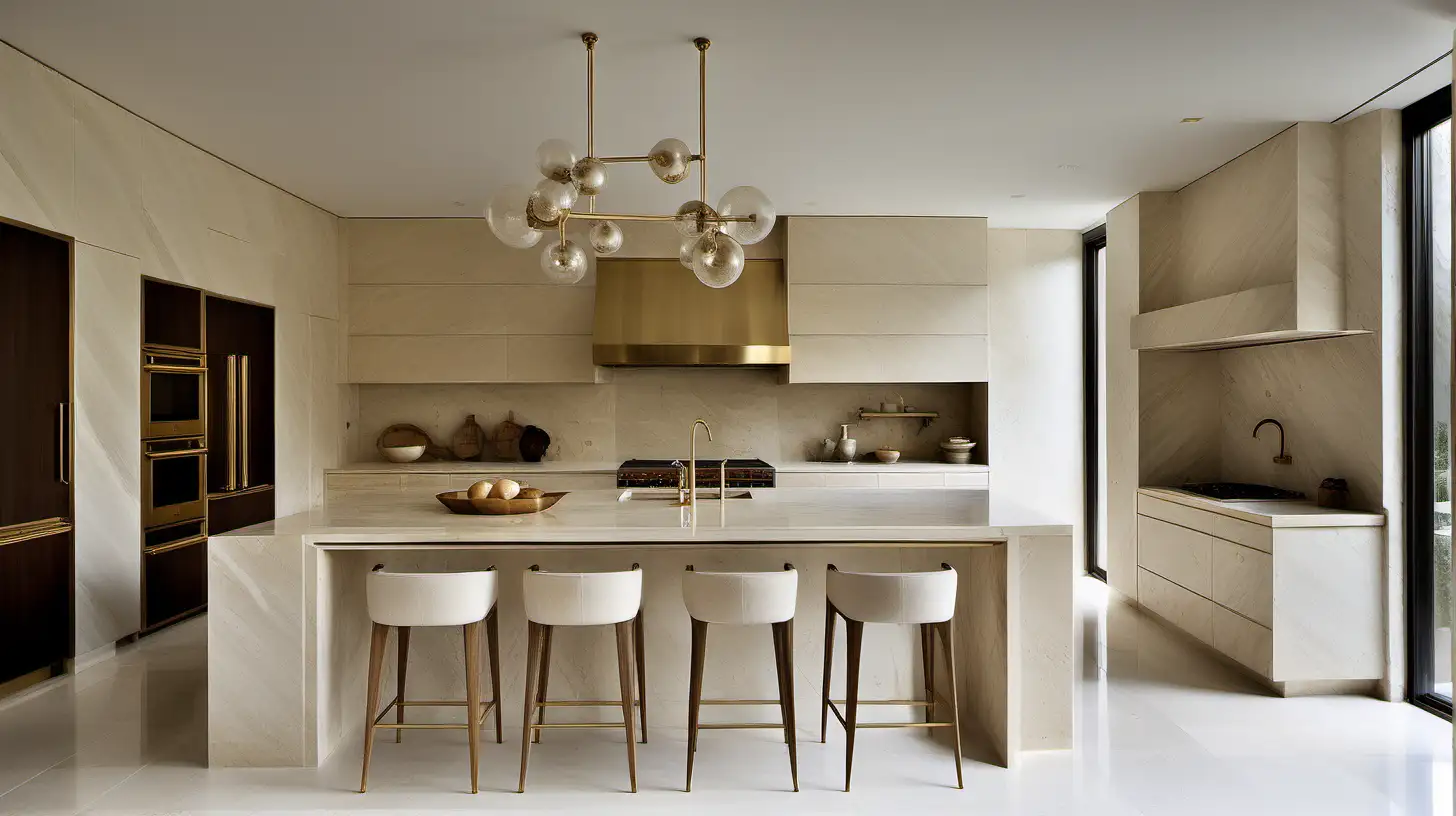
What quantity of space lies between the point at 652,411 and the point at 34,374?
3.64 meters

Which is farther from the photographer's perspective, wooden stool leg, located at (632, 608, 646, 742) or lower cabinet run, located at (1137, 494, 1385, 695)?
lower cabinet run, located at (1137, 494, 1385, 695)

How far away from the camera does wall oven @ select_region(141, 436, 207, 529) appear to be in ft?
13.3

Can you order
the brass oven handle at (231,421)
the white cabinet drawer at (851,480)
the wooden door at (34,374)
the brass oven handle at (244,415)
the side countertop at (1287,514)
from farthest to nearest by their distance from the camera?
the white cabinet drawer at (851,480), the brass oven handle at (244,415), the brass oven handle at (231,421), the side countertop at (1287,514), the wooden door at (34,374)

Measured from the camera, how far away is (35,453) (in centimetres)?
337

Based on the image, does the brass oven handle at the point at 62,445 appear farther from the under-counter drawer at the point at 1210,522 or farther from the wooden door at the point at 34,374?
the under-counter drawer at the point at 1210,522

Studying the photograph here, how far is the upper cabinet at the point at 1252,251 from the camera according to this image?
3691 millimetres

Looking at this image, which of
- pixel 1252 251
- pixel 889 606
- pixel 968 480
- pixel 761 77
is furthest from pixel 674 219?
pixel 968 480

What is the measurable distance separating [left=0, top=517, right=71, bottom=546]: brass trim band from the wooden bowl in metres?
1.67

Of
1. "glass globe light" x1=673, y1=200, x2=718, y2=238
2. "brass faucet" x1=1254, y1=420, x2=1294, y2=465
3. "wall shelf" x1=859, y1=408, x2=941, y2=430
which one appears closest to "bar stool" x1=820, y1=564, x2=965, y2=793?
"glass globe light" x1=673, y1=200, x2=718, y2=238

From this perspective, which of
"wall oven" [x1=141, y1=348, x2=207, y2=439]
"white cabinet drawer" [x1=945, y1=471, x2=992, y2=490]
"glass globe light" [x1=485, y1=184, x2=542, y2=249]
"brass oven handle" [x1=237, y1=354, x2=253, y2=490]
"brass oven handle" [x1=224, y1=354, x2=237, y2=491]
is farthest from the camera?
"white cabinet drawer" [x1=945, y1=471, x2=992, y2=490]

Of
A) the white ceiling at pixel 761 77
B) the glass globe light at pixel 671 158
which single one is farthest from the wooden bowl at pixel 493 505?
the white ceiling at pixel 761 77

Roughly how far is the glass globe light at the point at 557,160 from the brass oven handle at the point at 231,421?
2.99m

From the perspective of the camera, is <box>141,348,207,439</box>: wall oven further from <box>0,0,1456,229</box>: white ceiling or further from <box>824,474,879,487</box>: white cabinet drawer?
<box>824,474,879,487</box>: white cabinet drawer

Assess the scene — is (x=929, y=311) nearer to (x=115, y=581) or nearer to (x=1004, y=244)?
(x=1004, y=244)
